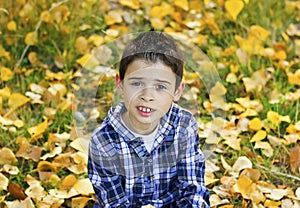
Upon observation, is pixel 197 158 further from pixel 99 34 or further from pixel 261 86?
pixel 99 34

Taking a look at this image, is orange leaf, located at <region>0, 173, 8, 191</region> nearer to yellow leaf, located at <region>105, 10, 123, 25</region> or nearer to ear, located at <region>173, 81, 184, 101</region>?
ear, located at <region>173, 81, 184, 101</region>

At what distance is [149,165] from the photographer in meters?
2.03

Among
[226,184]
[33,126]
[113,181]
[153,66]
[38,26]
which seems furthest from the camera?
[38,26]

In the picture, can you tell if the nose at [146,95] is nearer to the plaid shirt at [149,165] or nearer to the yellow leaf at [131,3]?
the plaid shirt at [149,165]

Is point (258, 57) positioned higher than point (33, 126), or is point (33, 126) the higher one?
point (258, 57)

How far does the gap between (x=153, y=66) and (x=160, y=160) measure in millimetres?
306

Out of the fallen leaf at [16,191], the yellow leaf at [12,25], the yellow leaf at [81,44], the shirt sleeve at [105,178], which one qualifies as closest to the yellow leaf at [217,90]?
the shirt sleeve at [105,178]

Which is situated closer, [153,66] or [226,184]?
[153,66]

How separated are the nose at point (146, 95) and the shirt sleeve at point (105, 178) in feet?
0.67

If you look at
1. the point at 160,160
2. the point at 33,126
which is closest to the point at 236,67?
the point at 33,126

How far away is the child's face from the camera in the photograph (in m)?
1.89

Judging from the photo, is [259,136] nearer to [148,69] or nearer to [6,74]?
[148,69]

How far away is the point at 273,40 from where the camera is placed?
3.29 metres

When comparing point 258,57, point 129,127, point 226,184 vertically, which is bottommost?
point 226,184
